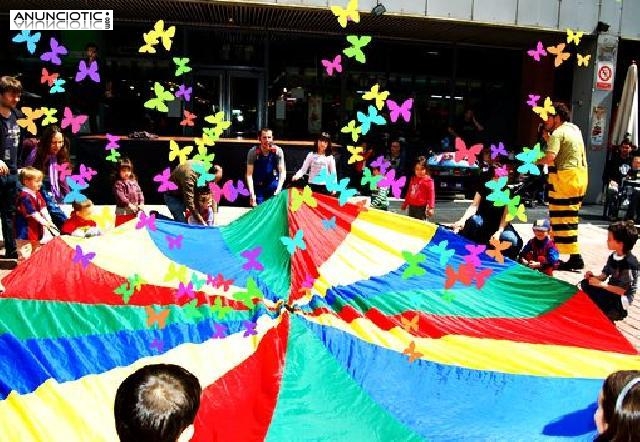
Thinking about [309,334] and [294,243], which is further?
[294,243]

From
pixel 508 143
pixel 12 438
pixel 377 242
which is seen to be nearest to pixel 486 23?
pixel 508 143

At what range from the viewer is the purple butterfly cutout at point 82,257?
181 inches

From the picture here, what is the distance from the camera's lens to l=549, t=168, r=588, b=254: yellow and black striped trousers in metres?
6.75

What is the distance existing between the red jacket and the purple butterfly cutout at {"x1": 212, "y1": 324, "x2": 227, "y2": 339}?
4.49 meters

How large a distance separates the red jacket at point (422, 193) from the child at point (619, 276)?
10.2 ft

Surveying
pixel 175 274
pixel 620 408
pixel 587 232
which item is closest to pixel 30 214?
pixel 175 274

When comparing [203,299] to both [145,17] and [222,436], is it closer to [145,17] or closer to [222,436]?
[222,436]

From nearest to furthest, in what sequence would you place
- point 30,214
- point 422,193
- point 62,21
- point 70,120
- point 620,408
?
point 620,408, point 70,120, point 62,21, point 30,214, point 422,193

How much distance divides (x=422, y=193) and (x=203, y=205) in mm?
2633

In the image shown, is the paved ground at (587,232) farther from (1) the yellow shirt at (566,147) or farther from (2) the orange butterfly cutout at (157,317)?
(2) the orange butterfly cutout at (157,317)

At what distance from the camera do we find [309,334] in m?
3.56

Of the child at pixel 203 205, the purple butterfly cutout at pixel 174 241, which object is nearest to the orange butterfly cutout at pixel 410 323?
the purple butterfly cutout at pixel 174 241

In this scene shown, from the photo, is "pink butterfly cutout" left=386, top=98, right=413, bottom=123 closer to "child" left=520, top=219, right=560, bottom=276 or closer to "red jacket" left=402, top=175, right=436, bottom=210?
"child" left=520, top=219, right=560, bottom=276

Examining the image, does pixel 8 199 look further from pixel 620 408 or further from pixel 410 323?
pixel 620 408
